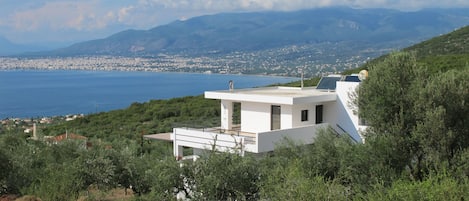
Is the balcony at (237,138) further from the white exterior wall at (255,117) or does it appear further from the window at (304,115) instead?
the window at (304,115)

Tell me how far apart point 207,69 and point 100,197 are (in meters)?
174

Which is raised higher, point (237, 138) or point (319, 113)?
point (319, 113)

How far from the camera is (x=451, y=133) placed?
48.8 ft

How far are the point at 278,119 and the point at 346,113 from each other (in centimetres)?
241

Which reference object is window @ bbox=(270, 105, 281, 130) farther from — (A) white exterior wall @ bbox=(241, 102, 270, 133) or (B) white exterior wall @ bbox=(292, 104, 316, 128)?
(B) white exterior wall @ bbox=(292, 104, 316, 128)

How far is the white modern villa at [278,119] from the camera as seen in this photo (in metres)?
19.8

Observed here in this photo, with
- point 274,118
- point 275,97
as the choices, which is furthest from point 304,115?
point 275,97

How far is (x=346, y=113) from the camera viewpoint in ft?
69.6

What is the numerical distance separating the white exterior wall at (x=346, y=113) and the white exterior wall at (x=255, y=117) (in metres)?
2.55

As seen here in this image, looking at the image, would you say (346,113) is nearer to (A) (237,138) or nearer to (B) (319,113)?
(B) (319,113)

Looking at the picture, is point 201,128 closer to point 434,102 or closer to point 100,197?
point 100,197

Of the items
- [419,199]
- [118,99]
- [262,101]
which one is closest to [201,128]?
[262,101]

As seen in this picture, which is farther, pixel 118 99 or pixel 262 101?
pixel 118 99

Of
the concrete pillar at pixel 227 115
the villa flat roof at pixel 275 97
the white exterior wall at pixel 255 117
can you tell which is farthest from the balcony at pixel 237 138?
the villa flat roof at pixel 275 97
